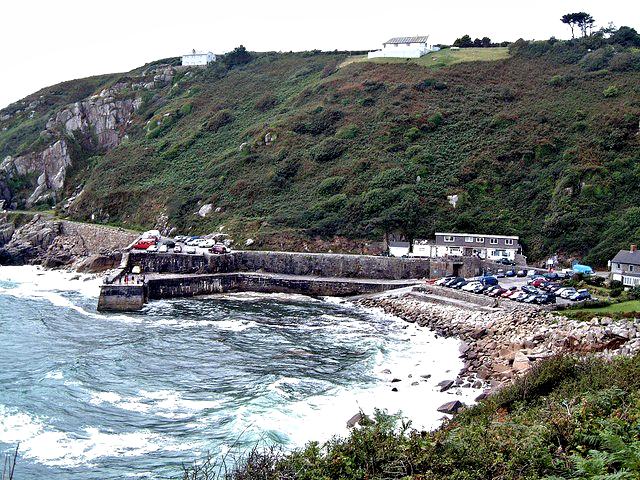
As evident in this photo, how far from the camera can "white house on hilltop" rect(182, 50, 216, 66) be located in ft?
381

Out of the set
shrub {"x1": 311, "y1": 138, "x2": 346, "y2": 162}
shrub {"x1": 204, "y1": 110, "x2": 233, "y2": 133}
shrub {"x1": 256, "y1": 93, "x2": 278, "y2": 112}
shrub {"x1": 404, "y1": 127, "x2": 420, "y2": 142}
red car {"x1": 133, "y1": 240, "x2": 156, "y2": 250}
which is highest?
shrub {"x1": 256, "y1": 93, "x2": 278, "y2": 112}

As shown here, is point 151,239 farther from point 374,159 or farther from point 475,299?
point 475,299

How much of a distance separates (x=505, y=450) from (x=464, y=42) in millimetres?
100020

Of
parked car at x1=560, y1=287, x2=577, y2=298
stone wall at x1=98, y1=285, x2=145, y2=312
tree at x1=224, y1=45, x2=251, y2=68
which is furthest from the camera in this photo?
tree at x1=224, y1=45, x2=251, y2=68

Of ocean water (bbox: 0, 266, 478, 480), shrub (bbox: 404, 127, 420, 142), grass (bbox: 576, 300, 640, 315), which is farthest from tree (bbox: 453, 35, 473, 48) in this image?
grass (bbox: 576, 300, 640, 315)

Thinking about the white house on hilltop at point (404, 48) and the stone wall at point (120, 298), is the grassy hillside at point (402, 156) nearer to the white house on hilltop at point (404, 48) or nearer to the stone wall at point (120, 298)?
the white house on hilltop at point (404, 48)

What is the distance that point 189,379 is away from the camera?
3008 centimetres

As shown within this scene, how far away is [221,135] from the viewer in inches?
3455

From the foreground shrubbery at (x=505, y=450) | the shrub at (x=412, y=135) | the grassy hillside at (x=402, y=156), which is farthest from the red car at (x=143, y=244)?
A: the foreground shrubbery at (x=505, y=450)

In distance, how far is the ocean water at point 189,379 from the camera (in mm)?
22469

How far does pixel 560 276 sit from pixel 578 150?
21.2 meters

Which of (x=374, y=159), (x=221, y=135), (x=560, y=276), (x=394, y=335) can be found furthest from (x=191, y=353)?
(x=221, y=135)

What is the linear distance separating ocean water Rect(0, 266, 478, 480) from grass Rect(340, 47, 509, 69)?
57.4 metres

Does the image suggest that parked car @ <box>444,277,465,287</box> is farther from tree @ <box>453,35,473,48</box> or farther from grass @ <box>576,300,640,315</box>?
tree @ <box>453,35,473,48</box>
